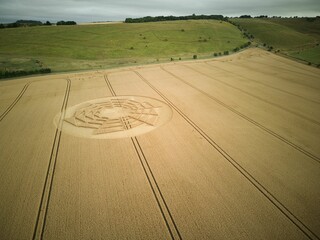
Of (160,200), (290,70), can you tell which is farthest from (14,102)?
(290,70)

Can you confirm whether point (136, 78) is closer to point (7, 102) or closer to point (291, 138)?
point (7, 102)

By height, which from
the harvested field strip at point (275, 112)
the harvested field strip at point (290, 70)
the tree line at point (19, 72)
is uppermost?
the harvested field strip at point (275, 112)

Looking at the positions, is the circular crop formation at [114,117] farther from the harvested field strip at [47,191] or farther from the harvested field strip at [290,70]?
the harvested field strip at [290,70]

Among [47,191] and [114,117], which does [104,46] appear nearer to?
[114,117]

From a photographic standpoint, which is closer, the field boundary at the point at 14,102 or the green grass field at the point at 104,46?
the field boundary at the point at 14,102

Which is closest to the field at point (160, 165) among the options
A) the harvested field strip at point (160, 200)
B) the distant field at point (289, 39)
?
the harvested field strip at point (160, 200)
